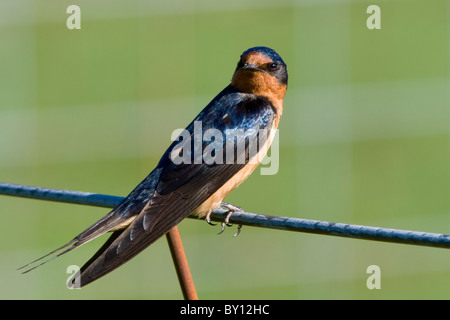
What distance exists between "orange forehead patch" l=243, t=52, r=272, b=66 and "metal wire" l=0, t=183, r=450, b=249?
54.0 inches

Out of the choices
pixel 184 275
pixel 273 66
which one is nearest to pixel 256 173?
pixel 273 66

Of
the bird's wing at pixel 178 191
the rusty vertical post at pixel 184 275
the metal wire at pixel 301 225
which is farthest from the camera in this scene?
the bird's wing at pixel 178 191

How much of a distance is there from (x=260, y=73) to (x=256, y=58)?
78 millimetres

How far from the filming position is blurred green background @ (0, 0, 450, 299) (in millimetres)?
8531

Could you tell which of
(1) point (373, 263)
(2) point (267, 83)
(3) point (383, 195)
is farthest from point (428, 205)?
(2) point (267, 83)

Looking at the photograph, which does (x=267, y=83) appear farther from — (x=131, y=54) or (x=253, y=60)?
(x=131, y=54)

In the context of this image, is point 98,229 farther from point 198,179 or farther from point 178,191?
point 198,179

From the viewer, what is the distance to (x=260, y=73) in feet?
16.0

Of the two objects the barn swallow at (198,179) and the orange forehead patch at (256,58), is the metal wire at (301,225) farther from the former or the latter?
the orange forehead patch at (256,58)

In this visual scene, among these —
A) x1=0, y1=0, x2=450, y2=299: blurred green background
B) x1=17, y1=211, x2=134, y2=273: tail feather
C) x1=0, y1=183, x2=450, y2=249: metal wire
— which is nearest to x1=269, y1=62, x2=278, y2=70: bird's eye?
x1=17, y1=211, x2=134, y2=273: tail feather

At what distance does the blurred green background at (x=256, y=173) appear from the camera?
8531mm

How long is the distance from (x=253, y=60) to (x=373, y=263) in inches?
158

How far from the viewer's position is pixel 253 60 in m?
4.88

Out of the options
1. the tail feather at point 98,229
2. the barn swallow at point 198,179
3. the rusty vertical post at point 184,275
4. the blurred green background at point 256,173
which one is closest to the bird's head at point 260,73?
the barn swallow at point 198,179
